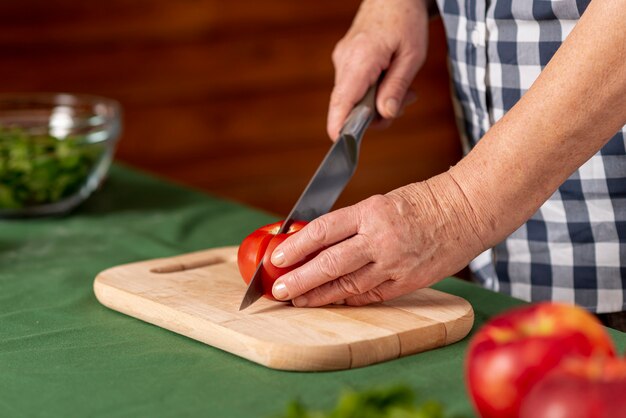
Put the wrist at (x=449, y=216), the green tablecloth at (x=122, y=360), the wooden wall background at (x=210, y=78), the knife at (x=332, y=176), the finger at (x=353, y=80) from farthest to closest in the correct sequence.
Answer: the wooden wall background at (x=210, y=78), the finger at (x=353, y=80), the knife at (x=332, y=176), the wrist at (x=449, y=216), the green tablecloth at (x=122, y=360)

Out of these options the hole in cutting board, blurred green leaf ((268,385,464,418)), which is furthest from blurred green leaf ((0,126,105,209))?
blurred green leaf ((268,385,464,418))

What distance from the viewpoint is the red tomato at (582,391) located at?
627mm

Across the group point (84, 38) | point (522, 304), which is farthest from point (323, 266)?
point (84, 38)

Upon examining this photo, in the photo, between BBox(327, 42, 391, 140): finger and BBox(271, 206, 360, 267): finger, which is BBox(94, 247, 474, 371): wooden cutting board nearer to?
BBox(271, 206, 360, 267): finger

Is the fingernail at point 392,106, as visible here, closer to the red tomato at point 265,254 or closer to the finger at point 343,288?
the red tomato at point 265,254

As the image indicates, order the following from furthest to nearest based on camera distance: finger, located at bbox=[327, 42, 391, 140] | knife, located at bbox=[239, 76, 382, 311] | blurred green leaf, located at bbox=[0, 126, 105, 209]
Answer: blurred green leaf, located at bbox=[0, 126, 105, 209] → finger, located at bbox=[327, 42, 391, 140] → knife, located at bbox=[239, 76, 382, 311]

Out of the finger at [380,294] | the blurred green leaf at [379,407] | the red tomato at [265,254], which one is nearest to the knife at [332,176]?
the red tomato at [265,254]

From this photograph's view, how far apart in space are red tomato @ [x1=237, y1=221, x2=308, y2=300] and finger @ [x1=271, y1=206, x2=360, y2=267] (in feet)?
0.05

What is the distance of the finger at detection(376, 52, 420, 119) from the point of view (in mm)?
1582

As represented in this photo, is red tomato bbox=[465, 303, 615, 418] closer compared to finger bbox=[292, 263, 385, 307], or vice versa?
red tomato bbox=[465, 303, 615, 418]

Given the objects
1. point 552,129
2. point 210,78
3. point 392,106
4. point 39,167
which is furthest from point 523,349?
Answer: point 210,78

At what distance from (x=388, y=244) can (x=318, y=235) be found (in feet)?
0.28

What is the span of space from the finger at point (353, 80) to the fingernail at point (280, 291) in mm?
466

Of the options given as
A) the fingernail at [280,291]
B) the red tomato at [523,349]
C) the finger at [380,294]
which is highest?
the red tomato at [523,349]
